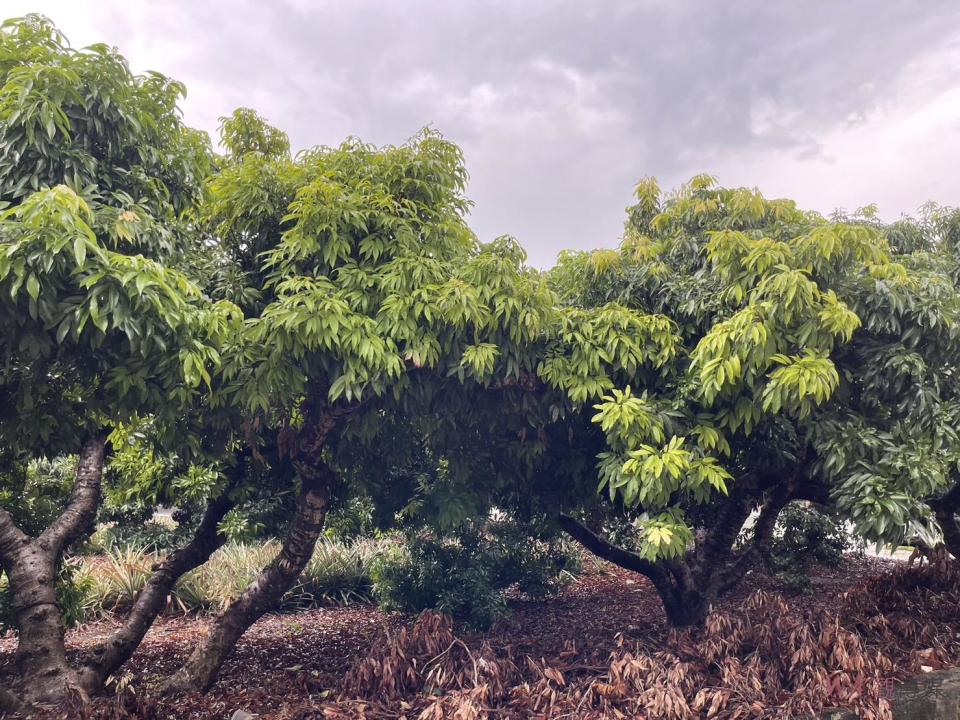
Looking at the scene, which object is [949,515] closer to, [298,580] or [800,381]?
[800,381]

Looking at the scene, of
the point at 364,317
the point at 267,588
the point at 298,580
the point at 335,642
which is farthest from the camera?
the point at 298,580

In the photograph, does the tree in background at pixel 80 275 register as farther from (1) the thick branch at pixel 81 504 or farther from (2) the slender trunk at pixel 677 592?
(2) the slender trunk at pixel 677 592

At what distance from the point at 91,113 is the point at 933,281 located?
21.6ft

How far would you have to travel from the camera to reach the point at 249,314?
5871mm

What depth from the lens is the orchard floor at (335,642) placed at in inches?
225

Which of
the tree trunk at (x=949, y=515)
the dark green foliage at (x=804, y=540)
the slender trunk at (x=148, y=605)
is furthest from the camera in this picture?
the dark green foliage at (x=804, y=540)

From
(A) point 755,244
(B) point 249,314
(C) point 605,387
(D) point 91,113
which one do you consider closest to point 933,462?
(A) point 755,244

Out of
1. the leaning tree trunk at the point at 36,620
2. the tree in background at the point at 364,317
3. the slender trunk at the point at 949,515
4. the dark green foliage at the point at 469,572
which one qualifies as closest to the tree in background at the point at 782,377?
the tree in background at the point at 364,317

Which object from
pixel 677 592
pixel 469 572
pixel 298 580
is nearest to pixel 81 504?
pixel 469 572

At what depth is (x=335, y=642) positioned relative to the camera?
812cm

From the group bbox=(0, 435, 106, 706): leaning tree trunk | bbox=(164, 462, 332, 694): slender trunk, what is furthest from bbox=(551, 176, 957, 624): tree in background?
bbox=(0, 435, 106, 706): leaning tree trunk

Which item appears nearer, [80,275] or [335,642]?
[80,275]

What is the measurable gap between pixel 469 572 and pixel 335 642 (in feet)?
6.06

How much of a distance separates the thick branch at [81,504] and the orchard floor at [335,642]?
51.5 inches
